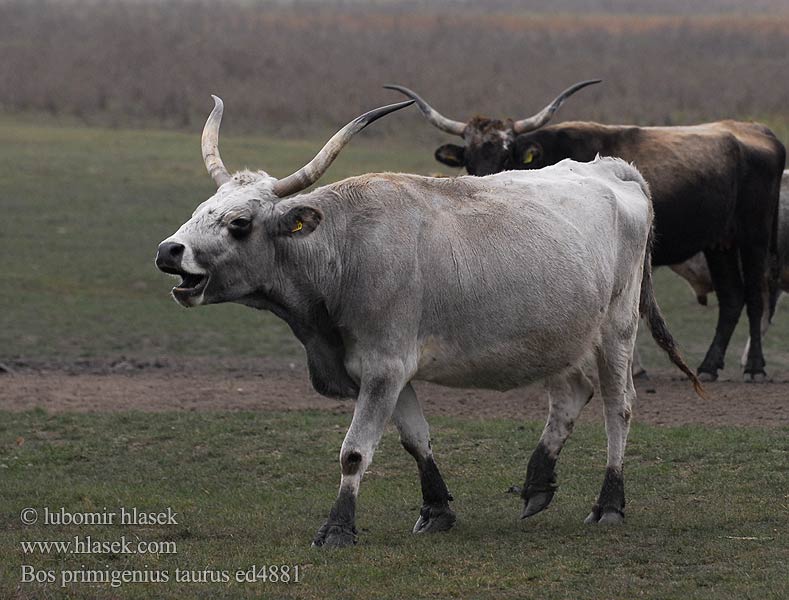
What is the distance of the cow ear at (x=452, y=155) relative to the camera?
1197 centimetres

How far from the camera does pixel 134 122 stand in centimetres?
3184

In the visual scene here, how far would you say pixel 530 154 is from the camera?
1154cm

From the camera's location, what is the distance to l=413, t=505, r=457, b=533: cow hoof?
7.27m

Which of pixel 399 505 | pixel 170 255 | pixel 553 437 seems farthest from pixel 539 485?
pixel 170 255

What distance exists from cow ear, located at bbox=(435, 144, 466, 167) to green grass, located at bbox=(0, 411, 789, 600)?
2.66 m

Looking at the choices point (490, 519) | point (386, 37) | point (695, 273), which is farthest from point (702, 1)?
point (490, 519)

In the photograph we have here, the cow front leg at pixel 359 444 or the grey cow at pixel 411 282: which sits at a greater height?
the grey cow at pixel 411 282

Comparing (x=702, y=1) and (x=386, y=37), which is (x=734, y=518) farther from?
(x=702, y=1)

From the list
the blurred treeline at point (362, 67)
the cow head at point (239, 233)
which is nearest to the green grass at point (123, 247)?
the blurred treeline at point (362, 67)

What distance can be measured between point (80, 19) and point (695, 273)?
41.7 meters

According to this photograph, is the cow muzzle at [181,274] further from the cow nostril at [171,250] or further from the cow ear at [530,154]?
the cow ear at [530,154]

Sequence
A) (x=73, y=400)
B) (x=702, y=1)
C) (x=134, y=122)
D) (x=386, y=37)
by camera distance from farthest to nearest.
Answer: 1. (x=702, y=1)
2. (x=386, y=37)
3. (x=134, y=122)
4. (x=73, y=400)

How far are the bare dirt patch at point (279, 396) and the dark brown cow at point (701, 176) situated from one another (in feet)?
3.06

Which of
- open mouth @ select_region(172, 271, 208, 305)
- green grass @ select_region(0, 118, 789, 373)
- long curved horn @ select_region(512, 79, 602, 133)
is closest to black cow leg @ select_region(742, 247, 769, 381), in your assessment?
green grass @ select_region(0, 118, 789, 373)
